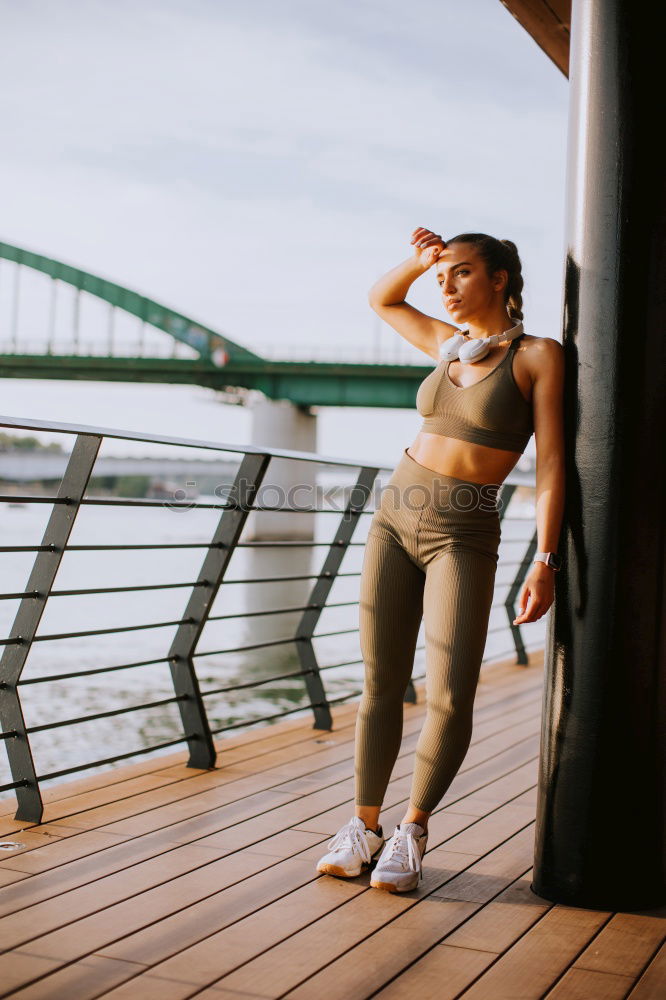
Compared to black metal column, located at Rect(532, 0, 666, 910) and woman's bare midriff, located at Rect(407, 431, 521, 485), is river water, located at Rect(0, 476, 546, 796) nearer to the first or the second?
woman's bare midriff, located at Rect(407, 431, 521, 485)

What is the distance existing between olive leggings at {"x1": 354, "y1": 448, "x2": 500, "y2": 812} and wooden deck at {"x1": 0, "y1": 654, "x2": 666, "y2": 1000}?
0.27 metres

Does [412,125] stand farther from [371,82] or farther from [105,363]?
[105,363]

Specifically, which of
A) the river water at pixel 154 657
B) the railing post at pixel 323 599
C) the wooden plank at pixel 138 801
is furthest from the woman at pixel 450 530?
the railing post at pixel 323 599

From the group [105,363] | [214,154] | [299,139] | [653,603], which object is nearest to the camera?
[653,603]

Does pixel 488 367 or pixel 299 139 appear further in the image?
pixel 299 139

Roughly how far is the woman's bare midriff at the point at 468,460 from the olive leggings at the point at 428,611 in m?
0.02

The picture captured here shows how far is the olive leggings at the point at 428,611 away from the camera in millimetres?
2283

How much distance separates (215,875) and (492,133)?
49.2 feet

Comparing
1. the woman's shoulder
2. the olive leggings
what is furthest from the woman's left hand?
the woman's shoulder

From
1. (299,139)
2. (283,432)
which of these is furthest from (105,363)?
(299,139)

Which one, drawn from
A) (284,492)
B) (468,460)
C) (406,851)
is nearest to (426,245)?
(468,460)

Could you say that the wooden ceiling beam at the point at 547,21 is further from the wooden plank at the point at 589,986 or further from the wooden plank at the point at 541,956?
the wooden plank at the point at 589,986

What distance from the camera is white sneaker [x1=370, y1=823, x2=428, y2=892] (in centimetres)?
224

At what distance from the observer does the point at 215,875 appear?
2318 mm
